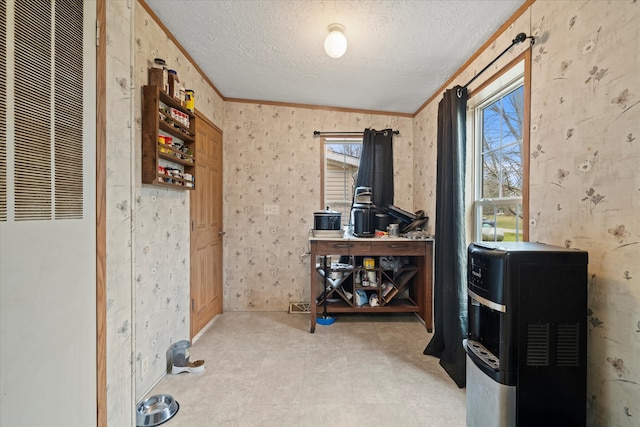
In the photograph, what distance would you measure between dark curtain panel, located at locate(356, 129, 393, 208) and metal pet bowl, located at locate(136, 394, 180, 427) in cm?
253

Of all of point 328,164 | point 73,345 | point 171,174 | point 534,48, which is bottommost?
point 73,345

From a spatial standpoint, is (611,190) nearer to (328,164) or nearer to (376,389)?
(376,389)

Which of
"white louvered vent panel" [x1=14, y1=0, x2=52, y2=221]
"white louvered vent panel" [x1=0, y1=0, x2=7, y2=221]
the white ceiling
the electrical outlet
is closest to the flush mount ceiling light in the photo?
the white ceiling

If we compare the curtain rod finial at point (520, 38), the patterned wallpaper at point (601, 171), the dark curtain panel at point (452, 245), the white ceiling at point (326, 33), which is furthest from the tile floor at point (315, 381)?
the white ceiling at point (326, 33)

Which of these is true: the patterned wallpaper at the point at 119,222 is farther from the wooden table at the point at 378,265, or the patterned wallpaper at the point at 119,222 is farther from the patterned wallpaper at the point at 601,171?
the patterned wallpaper at the point at 601,171

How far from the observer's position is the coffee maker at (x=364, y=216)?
284cm

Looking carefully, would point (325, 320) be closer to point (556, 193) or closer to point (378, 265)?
point (378, 265)

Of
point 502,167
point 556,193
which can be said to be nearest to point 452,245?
point 502,167

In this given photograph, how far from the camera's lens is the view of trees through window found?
1835mm

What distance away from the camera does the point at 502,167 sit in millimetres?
1994

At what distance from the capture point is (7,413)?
0.76m

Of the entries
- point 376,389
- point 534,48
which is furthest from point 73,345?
point 534,48

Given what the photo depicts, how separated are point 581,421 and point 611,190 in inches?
35.3

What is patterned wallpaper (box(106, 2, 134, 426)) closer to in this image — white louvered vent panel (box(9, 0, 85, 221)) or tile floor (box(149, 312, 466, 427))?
white louvered vent panel (box(9, 0, 85, 221))
